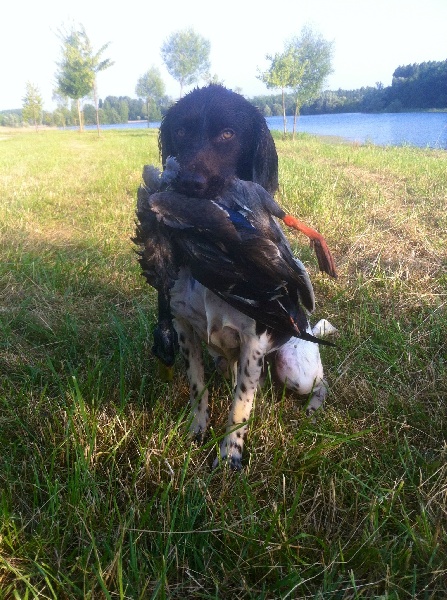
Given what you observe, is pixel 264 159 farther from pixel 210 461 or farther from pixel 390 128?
pixel 390 128

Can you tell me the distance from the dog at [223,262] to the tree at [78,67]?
38.8 metres

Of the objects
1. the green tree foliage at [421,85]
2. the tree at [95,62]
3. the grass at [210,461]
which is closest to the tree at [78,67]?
the tree at [95,62]

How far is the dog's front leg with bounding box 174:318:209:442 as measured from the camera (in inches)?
79.2

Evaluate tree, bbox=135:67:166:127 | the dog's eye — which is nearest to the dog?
the dog's eye

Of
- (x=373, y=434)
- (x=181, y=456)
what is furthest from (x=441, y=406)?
(x=181, y=456)

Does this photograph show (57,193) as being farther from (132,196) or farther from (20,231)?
(20,231)

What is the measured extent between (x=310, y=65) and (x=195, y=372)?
3385 cm

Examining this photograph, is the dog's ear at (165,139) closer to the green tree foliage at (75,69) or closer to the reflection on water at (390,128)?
the reflection on water at (390,128)

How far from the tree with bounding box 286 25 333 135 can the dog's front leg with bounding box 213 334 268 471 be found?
102ft

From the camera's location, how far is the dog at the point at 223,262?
54.7 inches

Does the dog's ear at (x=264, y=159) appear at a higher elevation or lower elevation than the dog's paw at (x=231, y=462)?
higher

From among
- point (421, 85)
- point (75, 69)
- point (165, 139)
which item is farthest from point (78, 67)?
point (165, 139)

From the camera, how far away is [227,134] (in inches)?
68.6

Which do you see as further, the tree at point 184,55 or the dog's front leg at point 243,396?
the tree at point 184,55
